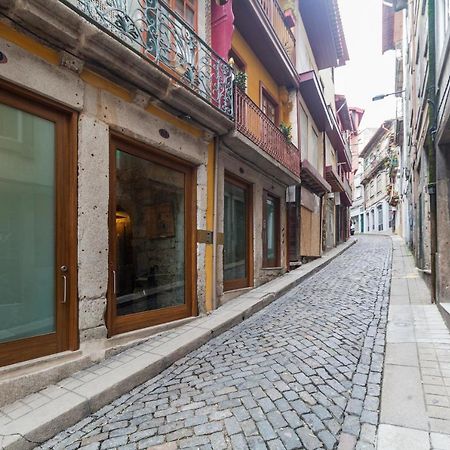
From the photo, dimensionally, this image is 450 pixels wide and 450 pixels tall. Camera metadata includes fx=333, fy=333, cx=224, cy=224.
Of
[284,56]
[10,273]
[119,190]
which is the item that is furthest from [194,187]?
[284,56]

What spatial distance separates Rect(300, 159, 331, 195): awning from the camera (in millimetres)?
11048

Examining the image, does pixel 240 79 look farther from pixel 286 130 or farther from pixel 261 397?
pixel 261 397

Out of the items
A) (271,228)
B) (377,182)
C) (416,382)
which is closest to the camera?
(416,382)

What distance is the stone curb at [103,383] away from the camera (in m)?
2.60

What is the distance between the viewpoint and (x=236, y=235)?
25.7ft

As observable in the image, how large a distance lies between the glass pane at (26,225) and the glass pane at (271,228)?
666 centimetres

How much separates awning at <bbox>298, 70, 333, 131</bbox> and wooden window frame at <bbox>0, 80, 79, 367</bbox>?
882 cm

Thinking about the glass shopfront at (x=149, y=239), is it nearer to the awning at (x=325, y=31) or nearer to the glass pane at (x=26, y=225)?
the glass pane at (x=26, y=225)

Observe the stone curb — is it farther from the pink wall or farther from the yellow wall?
the yellow wall

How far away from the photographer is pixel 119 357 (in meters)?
3.96

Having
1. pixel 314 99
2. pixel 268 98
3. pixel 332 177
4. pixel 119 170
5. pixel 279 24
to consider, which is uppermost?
pixel 279 24

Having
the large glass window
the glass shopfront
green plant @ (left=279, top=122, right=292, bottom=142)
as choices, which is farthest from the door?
the glass shopfront

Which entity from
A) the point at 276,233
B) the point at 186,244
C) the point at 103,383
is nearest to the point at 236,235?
the point at 186,244

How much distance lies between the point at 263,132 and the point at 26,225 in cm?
599
